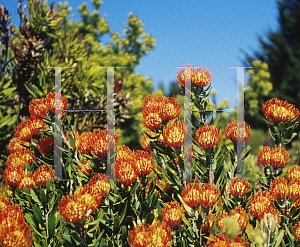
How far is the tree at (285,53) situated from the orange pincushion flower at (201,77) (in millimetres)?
17688

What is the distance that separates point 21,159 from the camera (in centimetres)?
149

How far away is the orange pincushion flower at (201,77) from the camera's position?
4.44 ft

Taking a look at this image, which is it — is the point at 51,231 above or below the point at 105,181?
below

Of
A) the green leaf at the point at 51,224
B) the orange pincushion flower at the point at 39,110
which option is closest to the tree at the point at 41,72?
the orange pincushion flower at the point at 39,110

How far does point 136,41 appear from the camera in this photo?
9344 millimetres

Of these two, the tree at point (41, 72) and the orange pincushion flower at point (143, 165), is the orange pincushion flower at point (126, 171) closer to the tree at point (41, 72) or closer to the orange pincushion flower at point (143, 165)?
the orange pincushion flower at point (143, 165)

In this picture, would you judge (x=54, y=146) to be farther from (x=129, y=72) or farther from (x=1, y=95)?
(x=129, y=72)

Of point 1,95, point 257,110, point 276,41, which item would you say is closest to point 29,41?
point 1,95

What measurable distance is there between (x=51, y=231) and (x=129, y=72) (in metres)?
8.43

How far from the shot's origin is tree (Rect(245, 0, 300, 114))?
17230mm

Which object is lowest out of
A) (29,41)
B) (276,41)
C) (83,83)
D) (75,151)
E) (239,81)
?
(75,151)

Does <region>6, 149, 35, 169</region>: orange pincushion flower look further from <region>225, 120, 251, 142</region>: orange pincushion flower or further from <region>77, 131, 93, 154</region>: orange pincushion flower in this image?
<region>225, 120, 251, 142</region>: orange pincushion flower

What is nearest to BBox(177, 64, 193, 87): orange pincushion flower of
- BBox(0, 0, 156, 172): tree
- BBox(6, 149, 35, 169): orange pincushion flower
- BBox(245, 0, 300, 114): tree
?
BBox(6, 149, 35, 169): orange pincushion flower

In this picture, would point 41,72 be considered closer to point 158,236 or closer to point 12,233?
point 12,233
